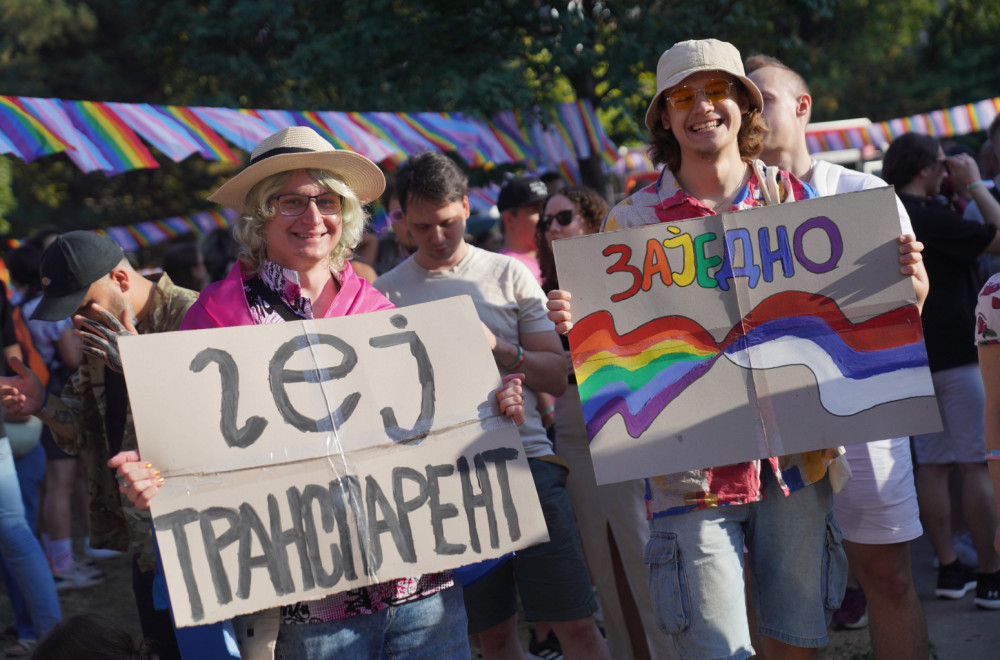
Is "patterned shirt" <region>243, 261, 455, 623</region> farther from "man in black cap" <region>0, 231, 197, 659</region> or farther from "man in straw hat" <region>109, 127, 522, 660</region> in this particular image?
"man in black cap" <region>0, 231, 197, 659</region>

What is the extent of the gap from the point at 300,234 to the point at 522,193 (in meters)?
2.62

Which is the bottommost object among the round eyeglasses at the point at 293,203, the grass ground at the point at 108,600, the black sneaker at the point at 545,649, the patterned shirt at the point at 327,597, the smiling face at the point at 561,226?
the black sneaker at the point at 545,649

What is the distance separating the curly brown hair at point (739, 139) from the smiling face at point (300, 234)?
1.01 meters

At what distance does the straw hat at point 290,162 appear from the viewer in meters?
2.38

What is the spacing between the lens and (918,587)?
4723 millimetres

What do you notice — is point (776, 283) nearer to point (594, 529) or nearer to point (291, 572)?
point (291, 572)

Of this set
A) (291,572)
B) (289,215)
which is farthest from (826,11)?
(291,572)

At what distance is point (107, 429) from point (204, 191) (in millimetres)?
21326

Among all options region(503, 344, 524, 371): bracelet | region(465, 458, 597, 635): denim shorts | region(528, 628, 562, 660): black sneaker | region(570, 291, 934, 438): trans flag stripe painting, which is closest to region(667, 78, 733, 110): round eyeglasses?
region(570, 291, 934, 438): trans flag stripe painting

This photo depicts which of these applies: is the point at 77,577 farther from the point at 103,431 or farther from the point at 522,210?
the point at 522,210

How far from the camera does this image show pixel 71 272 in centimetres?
294

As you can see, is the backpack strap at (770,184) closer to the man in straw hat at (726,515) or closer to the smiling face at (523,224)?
the man in straw hat at (726,515)

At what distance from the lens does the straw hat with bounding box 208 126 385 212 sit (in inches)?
93.9

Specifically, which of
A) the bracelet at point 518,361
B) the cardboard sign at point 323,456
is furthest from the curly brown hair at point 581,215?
the cardboard sign at point 323,456
